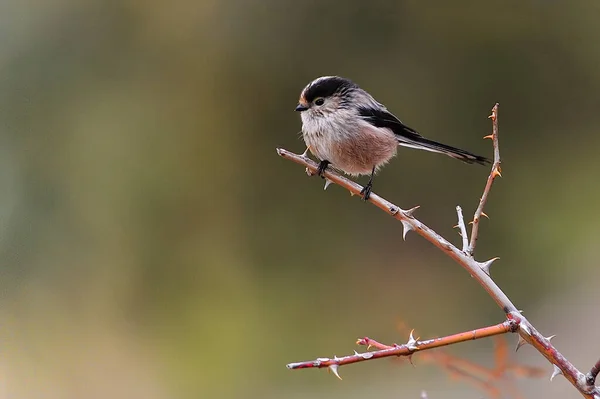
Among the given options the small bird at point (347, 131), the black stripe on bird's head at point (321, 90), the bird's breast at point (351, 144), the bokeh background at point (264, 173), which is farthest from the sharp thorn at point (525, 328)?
the bokeh background at point (264, 173)

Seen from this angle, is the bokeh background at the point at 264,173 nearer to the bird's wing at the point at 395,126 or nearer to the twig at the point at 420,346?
the bird's wing at the point at 395,126

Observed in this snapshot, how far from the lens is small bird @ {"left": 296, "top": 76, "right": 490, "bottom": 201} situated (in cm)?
430

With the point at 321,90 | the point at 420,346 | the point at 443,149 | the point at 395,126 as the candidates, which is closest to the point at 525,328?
the point at 420,346

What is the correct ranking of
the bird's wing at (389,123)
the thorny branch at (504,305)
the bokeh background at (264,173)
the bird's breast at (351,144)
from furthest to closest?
1. the bokeh background at (264,173)
2. the bird's wing at (389,123)
3. the bird's breast at (351,144)
4. the thorny branch at (504,305)

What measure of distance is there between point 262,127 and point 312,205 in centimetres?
129

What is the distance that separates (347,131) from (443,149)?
0.83m

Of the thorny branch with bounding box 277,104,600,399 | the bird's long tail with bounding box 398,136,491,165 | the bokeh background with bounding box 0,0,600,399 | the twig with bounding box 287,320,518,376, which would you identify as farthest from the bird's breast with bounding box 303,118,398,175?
the bokeh background with bounding box 0,0,600,399

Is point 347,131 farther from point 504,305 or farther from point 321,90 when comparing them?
point 504,305

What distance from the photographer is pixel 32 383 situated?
24.9 ft

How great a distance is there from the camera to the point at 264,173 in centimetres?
934

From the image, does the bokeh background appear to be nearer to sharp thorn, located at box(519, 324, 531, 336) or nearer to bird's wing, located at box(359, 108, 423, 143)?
bird's wing, located at box(359, 108, 423, 143)

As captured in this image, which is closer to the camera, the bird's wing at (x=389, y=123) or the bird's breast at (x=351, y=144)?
the bird's breast at (x=351, y=144)

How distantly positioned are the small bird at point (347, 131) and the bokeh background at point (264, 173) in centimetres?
446

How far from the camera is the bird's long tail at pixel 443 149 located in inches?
131
